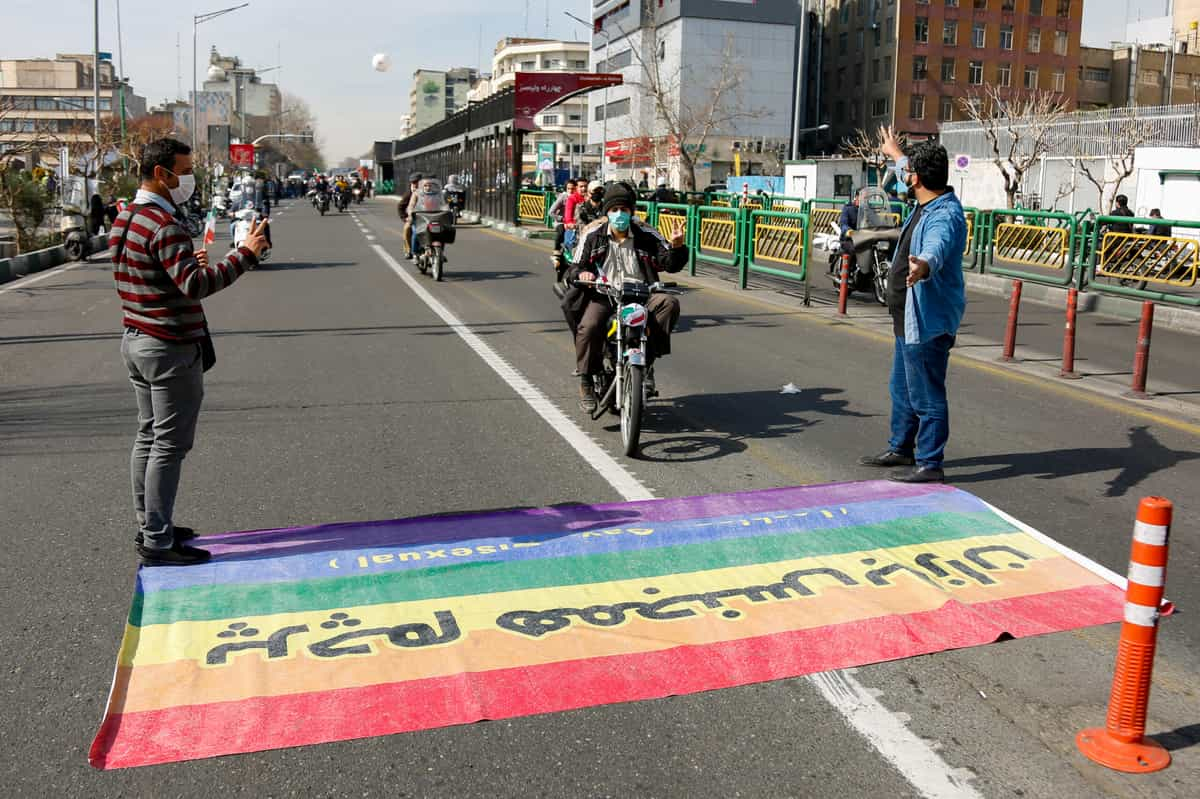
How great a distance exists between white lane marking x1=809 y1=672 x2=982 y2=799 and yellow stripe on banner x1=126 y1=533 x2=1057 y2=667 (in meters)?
0.63

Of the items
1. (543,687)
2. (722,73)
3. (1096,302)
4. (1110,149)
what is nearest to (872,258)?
(1096,302)

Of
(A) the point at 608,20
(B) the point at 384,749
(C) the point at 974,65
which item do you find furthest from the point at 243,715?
(A) the point at 608,20

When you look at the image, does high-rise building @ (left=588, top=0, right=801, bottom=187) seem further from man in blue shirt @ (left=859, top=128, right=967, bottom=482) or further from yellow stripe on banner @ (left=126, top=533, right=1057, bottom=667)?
yellow stripe on banner @ (left=126, top=533, right=1057, bottom=667)

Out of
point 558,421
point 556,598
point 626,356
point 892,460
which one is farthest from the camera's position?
point 558,421

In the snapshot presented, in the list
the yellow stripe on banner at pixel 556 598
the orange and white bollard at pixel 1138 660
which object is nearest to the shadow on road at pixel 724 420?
the yellow stripe on banner at pixel 556 598

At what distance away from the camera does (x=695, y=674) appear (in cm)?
407

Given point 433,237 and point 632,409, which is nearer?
point 632,409

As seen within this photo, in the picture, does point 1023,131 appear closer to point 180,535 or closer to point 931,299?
point 931,299

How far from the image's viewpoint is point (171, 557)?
507 centimetres

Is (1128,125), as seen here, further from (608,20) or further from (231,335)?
(608,20)

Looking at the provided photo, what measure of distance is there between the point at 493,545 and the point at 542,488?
3.72ft

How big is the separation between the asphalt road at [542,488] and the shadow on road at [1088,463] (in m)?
0.03

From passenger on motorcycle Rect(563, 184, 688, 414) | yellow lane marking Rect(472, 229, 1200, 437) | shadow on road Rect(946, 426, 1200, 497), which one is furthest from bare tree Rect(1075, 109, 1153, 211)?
passenger on motorcycle Rect(563, 184, 688, 414)

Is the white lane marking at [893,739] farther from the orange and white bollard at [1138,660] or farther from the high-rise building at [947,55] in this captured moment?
the high-rise building at [947,55]
